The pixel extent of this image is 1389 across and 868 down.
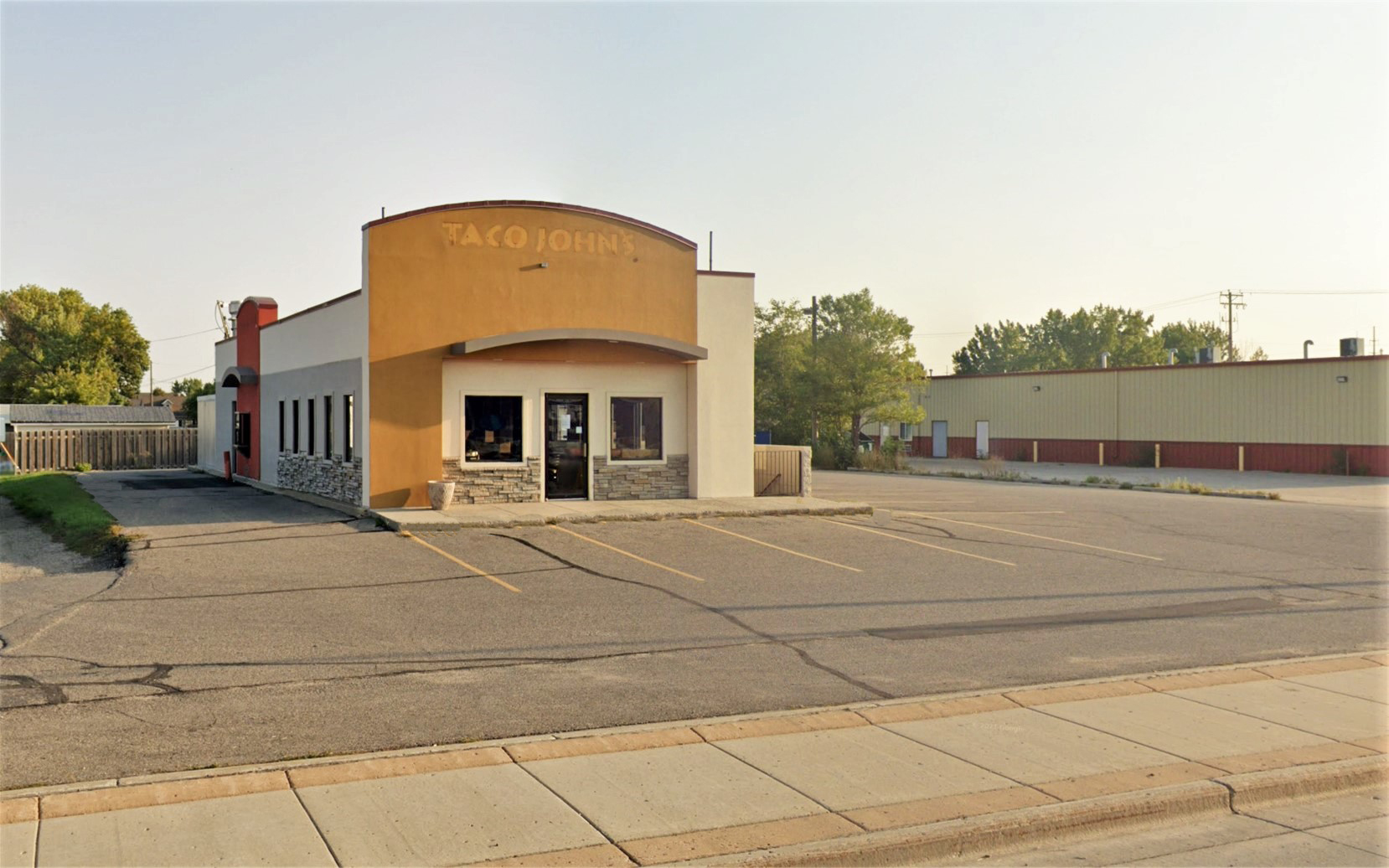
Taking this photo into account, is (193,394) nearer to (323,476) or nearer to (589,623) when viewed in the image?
(323,476)

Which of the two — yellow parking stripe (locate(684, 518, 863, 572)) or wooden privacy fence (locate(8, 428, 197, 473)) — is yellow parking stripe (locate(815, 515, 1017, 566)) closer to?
yellow parking stripe (locate(684, 518, 863, 572))

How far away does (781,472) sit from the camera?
26.4 metres

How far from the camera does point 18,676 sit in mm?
9086

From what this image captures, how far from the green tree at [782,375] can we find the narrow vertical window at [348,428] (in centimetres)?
2767

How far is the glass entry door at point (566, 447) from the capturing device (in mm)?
23719

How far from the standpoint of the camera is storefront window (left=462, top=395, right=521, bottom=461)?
22.9m

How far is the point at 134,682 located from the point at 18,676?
995 mm

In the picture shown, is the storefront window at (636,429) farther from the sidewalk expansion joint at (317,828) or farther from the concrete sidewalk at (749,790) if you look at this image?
the sidewalk expansion joint at (317,828)

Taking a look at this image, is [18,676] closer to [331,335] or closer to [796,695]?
[796,695]

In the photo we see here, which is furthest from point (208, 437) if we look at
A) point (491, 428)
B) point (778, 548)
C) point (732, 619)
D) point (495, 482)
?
point (732, 619)

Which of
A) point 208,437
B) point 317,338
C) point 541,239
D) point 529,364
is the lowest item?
point 208,437

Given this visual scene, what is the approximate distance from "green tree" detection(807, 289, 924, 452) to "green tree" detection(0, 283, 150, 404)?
4612 cm

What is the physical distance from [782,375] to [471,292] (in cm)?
3329

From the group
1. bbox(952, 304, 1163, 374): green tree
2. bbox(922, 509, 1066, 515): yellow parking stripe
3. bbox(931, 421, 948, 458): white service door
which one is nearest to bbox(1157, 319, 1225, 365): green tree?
bbox(952, 304, 1163, 374): green tree
